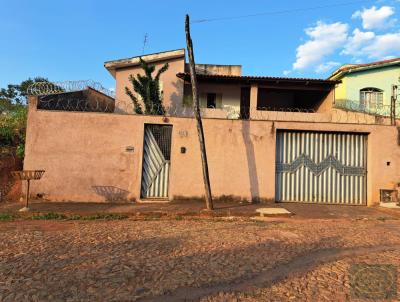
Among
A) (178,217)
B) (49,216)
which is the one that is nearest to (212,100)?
(178,217)

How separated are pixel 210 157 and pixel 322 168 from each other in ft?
12.6

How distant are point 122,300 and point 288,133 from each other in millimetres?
8067

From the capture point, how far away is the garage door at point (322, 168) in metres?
9.38

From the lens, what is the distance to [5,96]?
3428cm

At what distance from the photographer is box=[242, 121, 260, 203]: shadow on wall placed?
901 cm

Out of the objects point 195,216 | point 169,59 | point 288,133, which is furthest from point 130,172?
point 169,59

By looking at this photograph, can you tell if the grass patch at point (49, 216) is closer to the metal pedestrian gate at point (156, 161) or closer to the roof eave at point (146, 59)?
the metal pedestrian gate at point (156, 161)

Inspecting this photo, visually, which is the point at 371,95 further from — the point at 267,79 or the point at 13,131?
the point at 13,131

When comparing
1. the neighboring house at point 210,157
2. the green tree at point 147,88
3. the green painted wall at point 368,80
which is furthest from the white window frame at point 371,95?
the green tree at point 147,88

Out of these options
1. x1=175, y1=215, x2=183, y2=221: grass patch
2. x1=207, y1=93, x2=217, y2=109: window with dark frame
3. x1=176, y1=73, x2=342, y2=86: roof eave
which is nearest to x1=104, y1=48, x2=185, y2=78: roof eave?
x1=176, y1=73, x2=342, y2=86: roof eave

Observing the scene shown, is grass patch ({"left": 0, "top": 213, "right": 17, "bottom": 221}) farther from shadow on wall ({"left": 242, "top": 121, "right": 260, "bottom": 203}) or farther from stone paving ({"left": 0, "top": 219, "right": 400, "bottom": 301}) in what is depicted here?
shadow on wall ({"left": 242, "top": 121, "right": 260, "bottom": 203})

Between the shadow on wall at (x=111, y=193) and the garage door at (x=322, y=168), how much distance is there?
503cm

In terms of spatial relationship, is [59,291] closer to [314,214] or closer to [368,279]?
[368,279]

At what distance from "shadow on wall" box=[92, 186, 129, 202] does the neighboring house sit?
0.10 feet
